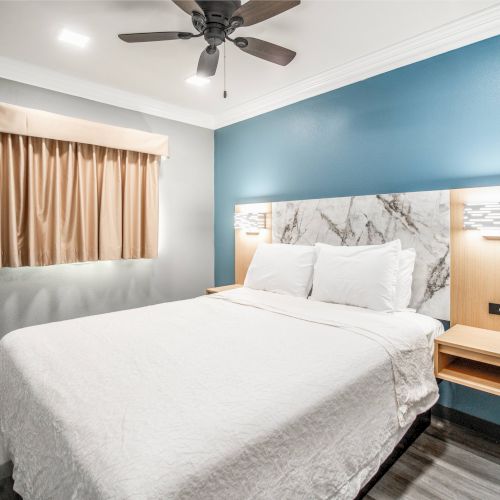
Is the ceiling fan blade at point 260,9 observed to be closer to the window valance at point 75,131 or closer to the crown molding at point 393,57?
the crown molding at point 393,57

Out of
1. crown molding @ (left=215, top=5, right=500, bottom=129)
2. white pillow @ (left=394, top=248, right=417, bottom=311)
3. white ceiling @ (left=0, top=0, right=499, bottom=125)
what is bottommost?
white pillow @ (left=394, top=248, right=417, bottom=311)

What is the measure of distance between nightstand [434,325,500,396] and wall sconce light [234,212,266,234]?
1.98 meters

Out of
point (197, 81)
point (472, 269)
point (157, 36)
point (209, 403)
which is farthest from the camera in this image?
point (197, 81)

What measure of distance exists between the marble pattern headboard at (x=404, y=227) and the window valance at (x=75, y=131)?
1625 millimetres

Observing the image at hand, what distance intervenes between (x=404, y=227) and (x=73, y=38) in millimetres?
2695

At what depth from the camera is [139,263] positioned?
143 inches

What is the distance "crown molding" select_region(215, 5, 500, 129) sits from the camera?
2133 mm

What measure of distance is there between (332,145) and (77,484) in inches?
114

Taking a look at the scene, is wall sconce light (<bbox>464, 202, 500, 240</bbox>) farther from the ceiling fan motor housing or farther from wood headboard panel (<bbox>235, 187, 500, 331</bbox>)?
the ceiling fan motor housing

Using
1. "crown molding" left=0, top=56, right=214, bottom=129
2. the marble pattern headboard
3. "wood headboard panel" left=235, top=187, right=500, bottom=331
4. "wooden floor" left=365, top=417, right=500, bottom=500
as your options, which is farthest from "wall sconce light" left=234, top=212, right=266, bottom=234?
"wooden floor" left=365, top=417, right=500, bottom=500

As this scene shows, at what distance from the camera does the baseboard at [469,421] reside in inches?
83.0

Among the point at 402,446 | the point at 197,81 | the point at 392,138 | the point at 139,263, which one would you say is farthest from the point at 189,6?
the point at 402,446

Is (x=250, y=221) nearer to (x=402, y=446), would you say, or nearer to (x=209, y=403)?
(x=402, y=446)

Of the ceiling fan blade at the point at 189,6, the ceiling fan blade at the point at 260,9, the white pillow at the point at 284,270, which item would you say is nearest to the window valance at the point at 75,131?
the white pillow at the point at 284,270
